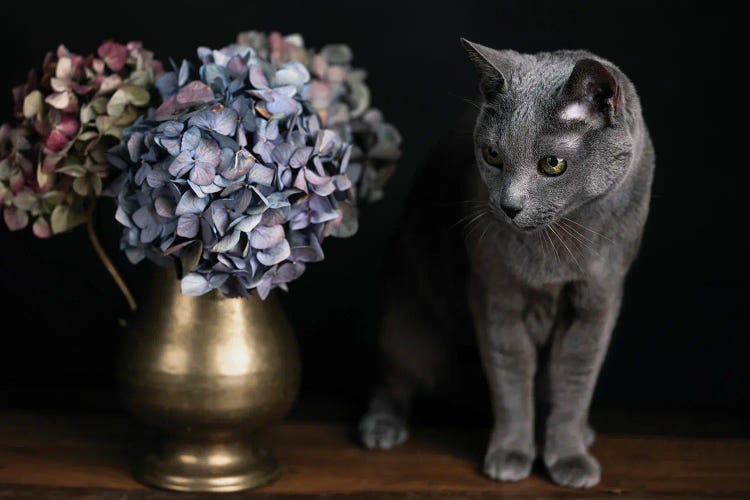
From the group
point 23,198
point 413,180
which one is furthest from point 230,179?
point 413,180

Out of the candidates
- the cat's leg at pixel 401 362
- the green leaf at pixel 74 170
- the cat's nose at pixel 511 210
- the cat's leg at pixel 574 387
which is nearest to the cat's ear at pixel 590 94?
the cat's nose at pixel 511 210

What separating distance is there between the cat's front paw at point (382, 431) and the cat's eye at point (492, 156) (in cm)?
46

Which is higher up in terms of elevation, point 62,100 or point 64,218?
point 62,100

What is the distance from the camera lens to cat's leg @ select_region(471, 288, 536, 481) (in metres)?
1.43

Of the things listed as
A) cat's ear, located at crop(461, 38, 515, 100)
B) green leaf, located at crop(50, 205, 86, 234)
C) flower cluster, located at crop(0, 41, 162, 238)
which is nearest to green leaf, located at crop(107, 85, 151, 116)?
flower cluster, located at crop(0, 41, 162, 238)

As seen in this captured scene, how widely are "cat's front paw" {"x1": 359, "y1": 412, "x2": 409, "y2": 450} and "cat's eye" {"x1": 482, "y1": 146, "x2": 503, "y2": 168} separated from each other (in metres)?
0.46

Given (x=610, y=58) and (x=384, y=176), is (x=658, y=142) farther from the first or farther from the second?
(x=384, y=176)

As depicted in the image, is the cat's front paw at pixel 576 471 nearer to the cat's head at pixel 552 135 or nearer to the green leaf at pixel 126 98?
the cat's head at pixel 552 135

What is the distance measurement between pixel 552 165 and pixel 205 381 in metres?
0.49

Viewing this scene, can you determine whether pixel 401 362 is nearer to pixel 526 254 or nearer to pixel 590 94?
pixel 526 254

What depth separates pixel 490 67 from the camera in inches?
50.8

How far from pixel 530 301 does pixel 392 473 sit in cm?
30

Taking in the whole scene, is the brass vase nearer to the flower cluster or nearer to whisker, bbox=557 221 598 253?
the flower cluster

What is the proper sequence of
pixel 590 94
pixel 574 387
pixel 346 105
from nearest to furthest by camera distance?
1. pixel 590 94
2. pixel 574 387
3. pixel 346 105
